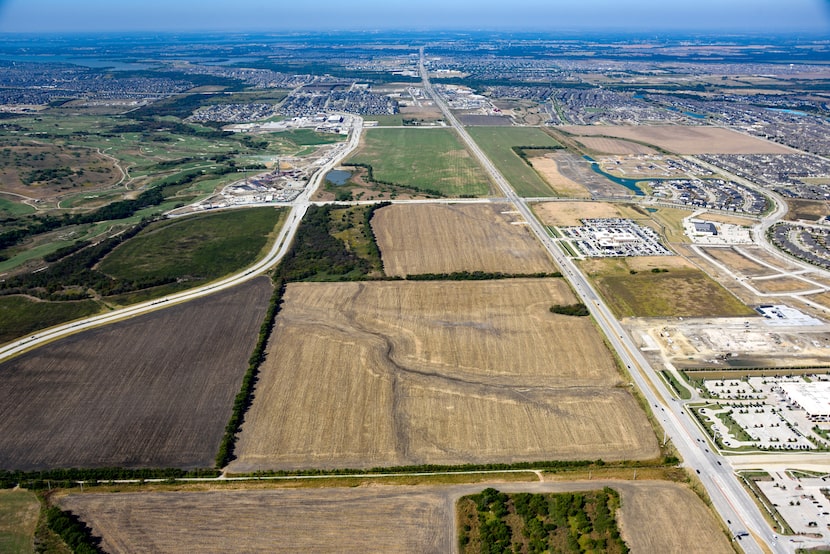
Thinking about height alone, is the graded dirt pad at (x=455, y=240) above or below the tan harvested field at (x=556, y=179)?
below

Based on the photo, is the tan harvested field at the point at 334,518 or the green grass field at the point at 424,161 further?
the green grass field at the point at 424,161

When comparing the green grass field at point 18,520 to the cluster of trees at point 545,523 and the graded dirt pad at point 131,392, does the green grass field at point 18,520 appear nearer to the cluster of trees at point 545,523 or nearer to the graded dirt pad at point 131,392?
the graded dirt pad at point 131,392

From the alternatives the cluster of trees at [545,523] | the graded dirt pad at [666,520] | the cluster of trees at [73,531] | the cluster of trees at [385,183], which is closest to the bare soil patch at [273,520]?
the cluster of trees at [73,531]

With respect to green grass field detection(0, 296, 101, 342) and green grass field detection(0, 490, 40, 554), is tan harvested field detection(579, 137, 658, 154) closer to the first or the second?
green grass field detection(0, 296, 101, 342)

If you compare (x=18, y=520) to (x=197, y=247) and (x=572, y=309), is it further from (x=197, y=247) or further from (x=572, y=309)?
(x=572, y=309)

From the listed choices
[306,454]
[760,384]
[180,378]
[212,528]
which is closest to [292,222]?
[180,378]

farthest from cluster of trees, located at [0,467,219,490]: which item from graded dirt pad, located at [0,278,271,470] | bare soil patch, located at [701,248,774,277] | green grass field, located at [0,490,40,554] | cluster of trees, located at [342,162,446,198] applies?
cluster of trees, located at [342,162,446,198]
